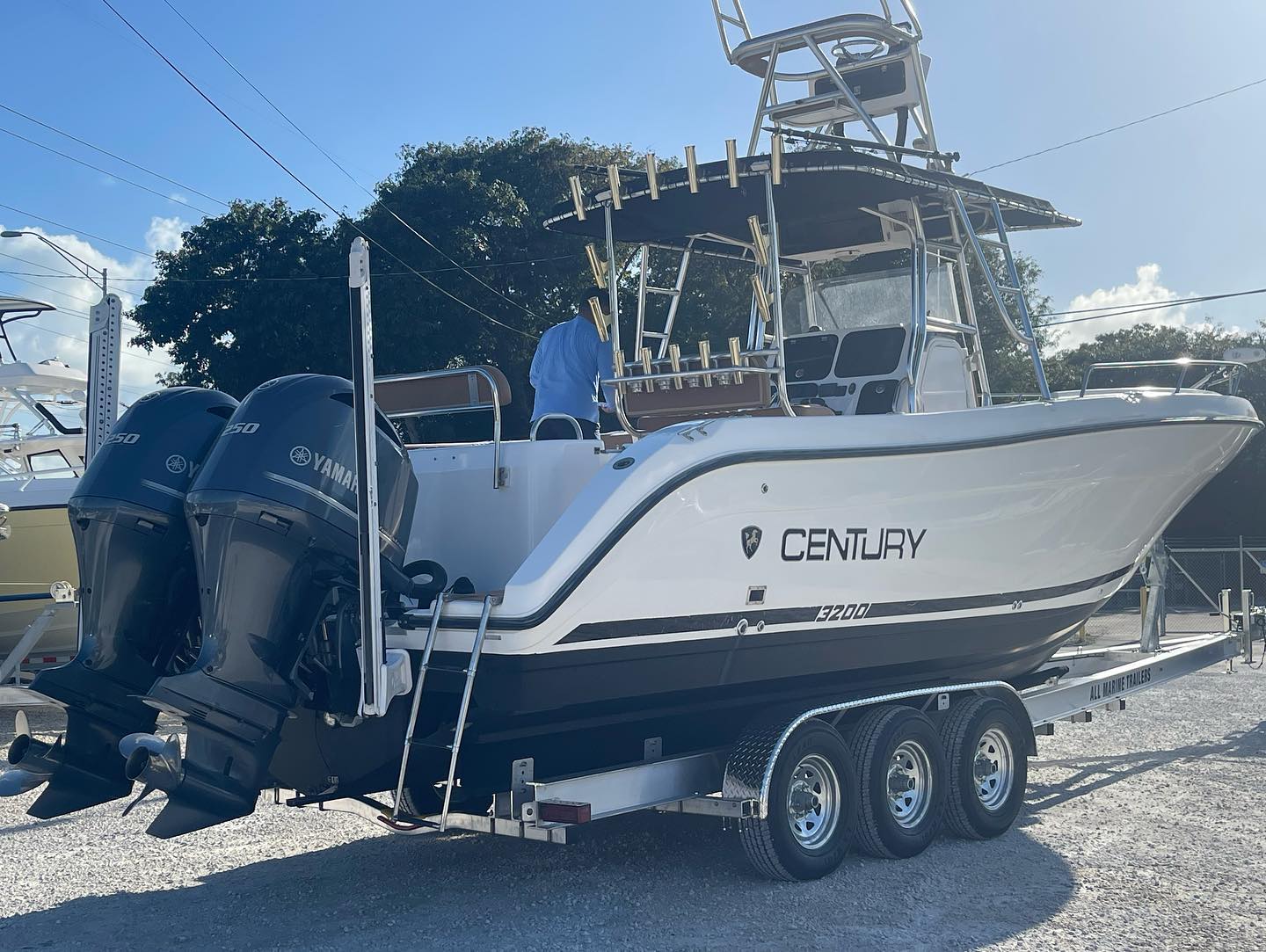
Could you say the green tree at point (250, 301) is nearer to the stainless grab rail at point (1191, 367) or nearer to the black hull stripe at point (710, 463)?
the stainless grab rail at point (1191, 367)

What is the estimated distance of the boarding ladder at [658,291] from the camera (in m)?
7.47

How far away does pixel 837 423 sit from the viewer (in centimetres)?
546

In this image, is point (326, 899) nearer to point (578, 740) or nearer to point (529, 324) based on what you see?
point (578, 740)

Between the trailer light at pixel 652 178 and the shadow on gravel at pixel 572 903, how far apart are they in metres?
3.08

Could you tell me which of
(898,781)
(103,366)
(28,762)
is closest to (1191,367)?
(898,781)

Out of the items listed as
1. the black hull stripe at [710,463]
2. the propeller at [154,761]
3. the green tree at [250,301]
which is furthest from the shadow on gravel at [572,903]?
the green tree at [250,301]

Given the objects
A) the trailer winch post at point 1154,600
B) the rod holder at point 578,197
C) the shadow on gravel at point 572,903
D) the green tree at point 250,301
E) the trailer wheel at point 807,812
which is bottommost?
the shadow on gravel at point 572,903

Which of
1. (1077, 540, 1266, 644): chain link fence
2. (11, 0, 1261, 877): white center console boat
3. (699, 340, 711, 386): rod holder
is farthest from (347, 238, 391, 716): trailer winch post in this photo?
(1077, 540, 1266, 644): chain link fence

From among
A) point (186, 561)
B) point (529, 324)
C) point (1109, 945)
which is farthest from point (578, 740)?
point (529, 324)

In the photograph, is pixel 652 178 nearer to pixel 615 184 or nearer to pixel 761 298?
pixel 615 184

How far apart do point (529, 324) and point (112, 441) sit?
19.6m

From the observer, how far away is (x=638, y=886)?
5.40 metres

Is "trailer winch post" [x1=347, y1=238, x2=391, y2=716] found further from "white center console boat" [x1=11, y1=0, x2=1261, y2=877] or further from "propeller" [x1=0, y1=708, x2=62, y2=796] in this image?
"propeller" [x1=0, y1=708, x2=62, y2=796]

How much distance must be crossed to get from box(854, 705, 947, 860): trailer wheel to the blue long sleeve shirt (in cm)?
210
